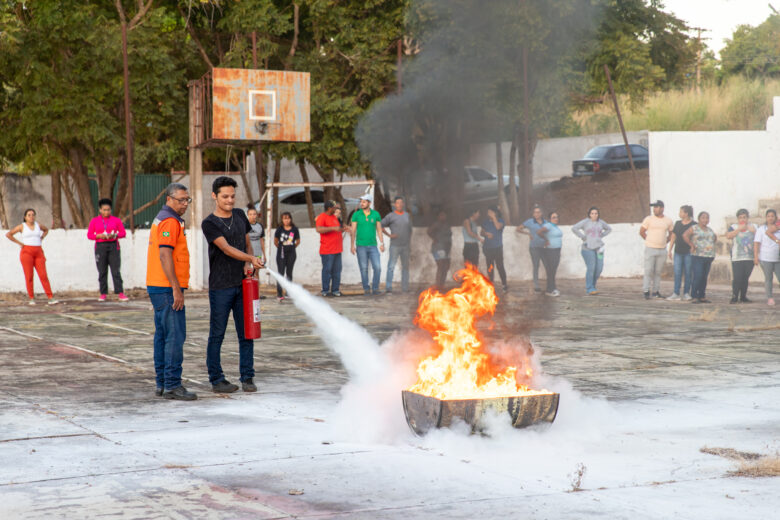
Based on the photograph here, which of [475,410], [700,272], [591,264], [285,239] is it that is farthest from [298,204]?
[475,410]

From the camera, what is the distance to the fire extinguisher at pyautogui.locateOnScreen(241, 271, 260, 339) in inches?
323

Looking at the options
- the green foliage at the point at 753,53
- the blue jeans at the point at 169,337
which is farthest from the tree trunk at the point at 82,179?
the green foliage at the point at 753,53

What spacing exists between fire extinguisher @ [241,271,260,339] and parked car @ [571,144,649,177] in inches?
1037

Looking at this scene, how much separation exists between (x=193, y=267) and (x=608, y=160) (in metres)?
17.8

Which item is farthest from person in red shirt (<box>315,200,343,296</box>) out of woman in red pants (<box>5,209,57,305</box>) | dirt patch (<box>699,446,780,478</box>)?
dirt patch (<box>699,446,780,478</box>)

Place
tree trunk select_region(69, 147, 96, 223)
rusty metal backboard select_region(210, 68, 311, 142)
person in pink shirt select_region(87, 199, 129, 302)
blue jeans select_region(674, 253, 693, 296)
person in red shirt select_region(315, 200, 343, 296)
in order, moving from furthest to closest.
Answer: tree trunk select_region(69, 147, 96, 223) → rusty metal backboard select_region(210, 68, 311, 142) → person in red shirt select_region(315, 200, 343, 296) → person in pink shirt select_region(87, 199, 129, 302) → blue jeans select_region(674, 253, 693, 296)

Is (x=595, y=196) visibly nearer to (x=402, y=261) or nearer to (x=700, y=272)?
(x=402, y=261)

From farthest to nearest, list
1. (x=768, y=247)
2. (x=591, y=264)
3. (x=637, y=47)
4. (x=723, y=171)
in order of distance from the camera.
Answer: (x=637, y=47) < (x=723, y=171) < (x=591, y=264) < (x=768, y=247)

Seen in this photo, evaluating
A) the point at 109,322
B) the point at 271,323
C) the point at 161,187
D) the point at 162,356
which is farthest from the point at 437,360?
the point at 161,187

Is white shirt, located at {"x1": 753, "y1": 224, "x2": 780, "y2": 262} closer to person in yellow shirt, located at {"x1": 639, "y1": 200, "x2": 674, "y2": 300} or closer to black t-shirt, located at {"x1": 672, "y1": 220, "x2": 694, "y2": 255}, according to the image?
black t-shirt, located at {"x1": 672, "y1": 220, "x2": 694, "y2": 255}

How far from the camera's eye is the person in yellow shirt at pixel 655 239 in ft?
57.4

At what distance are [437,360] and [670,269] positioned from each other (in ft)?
59.2

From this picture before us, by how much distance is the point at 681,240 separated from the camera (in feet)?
57.0

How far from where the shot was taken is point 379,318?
48.2 ft
